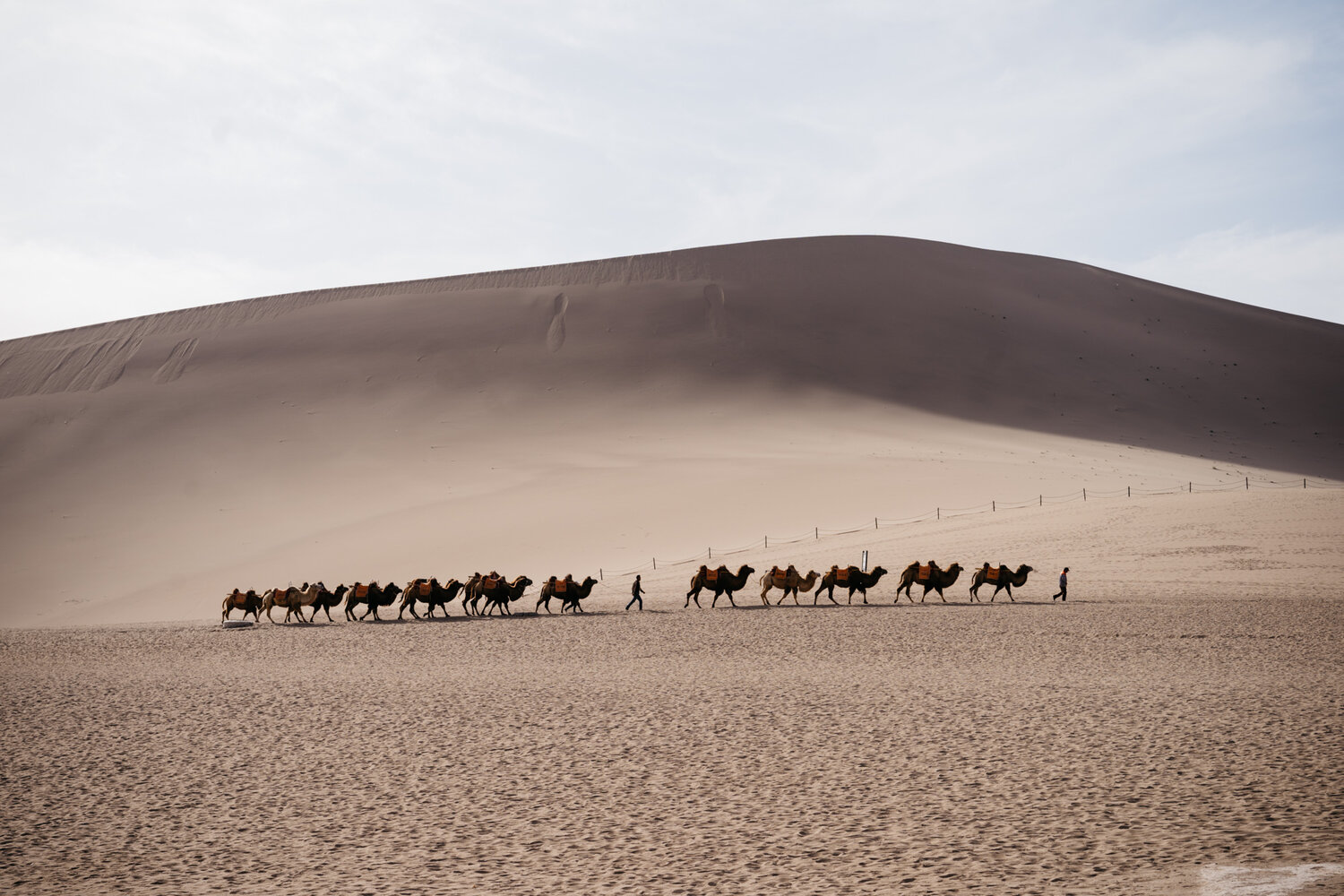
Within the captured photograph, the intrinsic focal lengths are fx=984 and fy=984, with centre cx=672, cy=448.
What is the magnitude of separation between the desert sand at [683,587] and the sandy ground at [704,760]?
0.23 feet

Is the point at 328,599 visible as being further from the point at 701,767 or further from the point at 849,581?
the point at 701,767

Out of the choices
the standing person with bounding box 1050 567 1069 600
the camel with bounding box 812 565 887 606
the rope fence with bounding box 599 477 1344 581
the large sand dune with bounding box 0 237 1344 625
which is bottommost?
the standing person with bounding box 1050 567 1069 600

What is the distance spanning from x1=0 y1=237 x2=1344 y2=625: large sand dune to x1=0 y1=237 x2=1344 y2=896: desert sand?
33 cm

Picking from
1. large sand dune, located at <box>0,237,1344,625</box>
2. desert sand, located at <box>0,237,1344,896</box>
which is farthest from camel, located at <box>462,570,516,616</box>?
large sand dune, located at <box>0,237,1344,625</box>

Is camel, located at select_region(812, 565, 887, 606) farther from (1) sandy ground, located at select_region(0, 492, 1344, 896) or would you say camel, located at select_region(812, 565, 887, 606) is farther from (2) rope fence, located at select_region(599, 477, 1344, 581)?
(2) rope fence, located at select_region(599, 477, 1344, 581)

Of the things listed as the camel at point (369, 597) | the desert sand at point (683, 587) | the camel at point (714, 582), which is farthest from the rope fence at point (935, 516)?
the camel at point (369, 597)

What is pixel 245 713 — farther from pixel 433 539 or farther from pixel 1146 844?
pixel 433 539

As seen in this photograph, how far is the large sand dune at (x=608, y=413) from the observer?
121 ft

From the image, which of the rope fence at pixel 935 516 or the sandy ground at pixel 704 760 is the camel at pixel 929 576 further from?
the rope fence at pixel 935 516

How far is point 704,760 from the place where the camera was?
9.75 metres

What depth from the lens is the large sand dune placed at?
36.9 meters

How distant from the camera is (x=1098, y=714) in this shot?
36.3ft

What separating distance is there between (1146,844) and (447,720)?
311 inches

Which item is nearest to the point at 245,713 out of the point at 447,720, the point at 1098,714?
the point at 447,720
